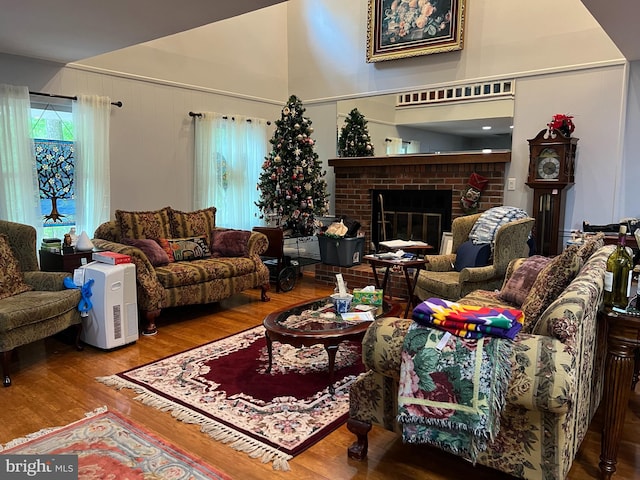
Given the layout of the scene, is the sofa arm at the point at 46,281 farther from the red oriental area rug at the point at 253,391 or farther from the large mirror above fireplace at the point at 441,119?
the large mirror above fireplace at the point at 441,119

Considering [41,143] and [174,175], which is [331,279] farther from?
[41,143]

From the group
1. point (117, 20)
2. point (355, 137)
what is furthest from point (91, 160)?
point (355, 137)

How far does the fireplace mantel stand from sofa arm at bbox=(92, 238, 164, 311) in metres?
3.19

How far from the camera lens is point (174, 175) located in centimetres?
570

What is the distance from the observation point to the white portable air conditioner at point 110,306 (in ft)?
11.6

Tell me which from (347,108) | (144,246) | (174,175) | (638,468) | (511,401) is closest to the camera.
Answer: (511,401)

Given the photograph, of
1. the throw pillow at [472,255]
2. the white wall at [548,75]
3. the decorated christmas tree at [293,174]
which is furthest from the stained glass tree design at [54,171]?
the throw pillow at [472,255]

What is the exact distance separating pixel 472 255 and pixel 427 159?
1739 mm

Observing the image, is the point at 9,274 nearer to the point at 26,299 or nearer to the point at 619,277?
the point at 26,299

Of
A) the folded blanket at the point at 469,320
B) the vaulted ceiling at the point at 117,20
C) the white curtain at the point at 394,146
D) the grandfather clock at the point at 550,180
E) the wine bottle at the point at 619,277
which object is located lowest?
the folded blanket at the point at 469,320

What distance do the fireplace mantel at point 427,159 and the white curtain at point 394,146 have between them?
0.07 m

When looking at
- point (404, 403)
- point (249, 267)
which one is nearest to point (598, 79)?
point (249, 267)

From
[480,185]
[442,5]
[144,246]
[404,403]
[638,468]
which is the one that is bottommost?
[638,468]

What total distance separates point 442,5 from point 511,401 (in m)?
5.00
